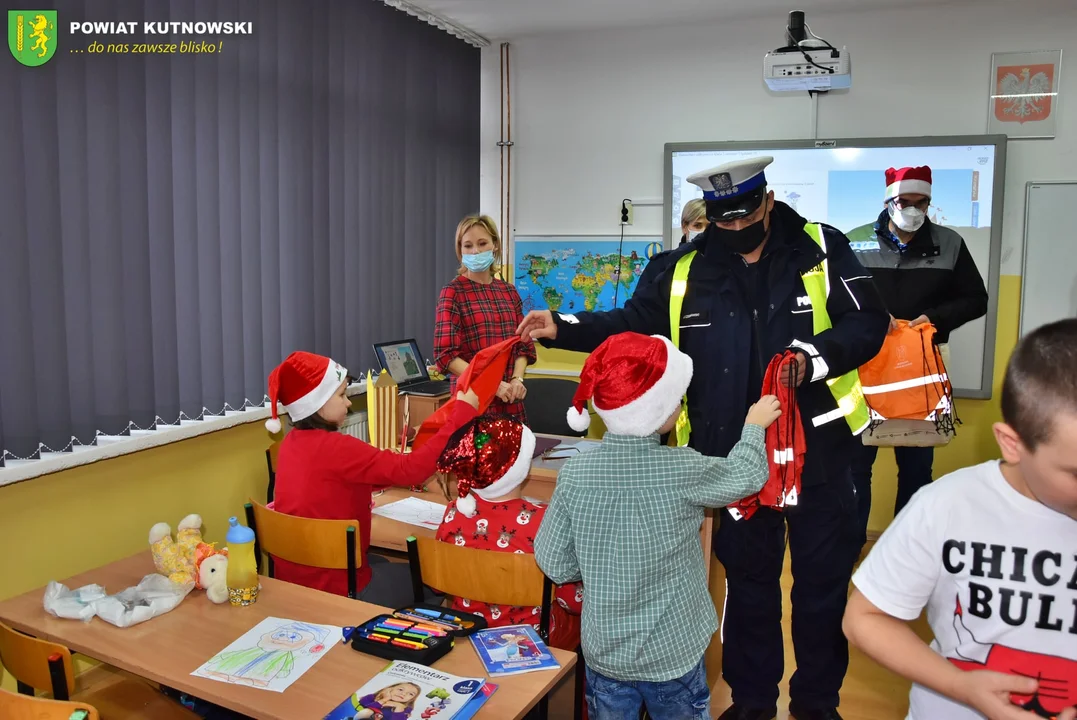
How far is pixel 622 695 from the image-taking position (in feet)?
6.03

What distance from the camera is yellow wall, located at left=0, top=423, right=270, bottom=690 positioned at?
2682 millimetres

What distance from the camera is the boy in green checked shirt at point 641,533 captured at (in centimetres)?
174

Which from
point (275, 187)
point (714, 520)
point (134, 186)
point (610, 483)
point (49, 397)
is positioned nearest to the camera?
point (610, 483)

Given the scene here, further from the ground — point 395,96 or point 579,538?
point 395,96

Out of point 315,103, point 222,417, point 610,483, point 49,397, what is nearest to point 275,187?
point 315,103

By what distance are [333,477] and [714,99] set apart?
3661 millimetres

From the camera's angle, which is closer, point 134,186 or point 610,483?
point 610,483

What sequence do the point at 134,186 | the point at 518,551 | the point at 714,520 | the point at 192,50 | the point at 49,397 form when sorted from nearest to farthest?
the point at 518,551 < the point at 714,520 < the point at 49,397 < the point at 134,186 < the point at 192,50

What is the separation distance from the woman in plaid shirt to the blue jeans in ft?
5.88

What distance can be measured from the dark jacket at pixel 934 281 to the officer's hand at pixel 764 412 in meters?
2.00

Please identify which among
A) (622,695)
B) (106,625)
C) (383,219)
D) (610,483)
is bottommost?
(622,695)

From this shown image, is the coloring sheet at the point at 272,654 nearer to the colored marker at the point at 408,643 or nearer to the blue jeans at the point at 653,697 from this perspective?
the colored marker at the point at 408,643

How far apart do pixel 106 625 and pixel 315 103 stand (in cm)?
289

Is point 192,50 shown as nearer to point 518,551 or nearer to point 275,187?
point 275,187
